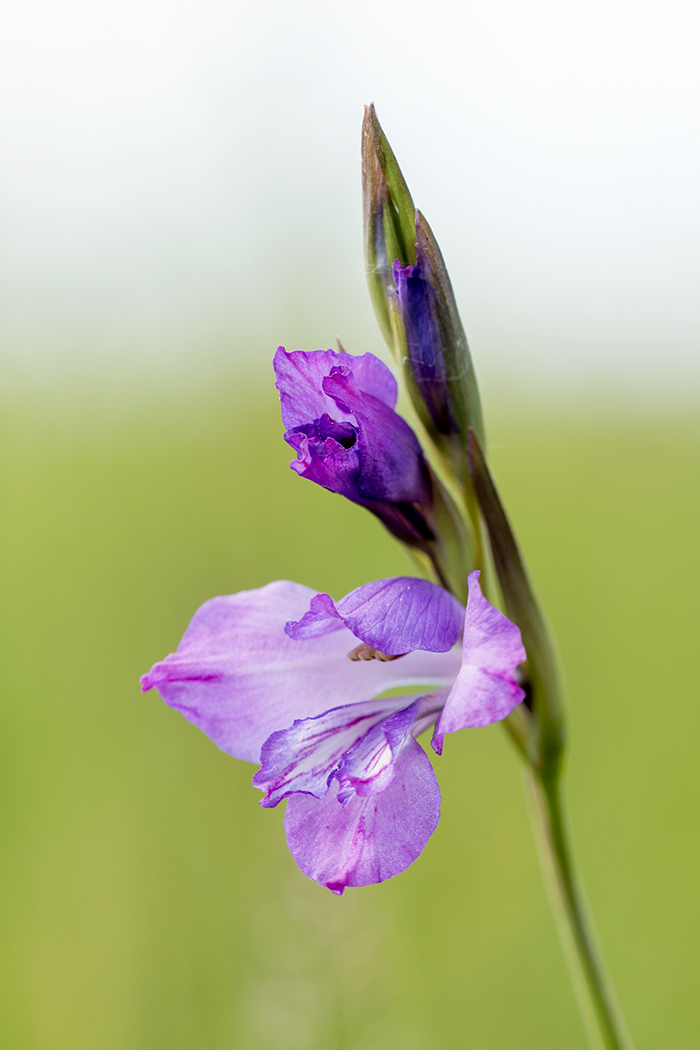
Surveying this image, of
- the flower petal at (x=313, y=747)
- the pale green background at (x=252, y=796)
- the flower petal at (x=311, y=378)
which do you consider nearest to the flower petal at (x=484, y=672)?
the flower petal at (x=313, y=747)

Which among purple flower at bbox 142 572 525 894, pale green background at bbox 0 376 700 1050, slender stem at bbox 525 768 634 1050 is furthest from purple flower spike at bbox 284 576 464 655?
pale green background at bbox 0 376 700 1050

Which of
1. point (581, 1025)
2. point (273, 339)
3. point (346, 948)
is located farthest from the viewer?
point (273, 339)

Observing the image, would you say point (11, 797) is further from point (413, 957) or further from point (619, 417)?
point (619, 417)

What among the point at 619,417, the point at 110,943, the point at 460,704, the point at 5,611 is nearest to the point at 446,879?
the point at 110,943

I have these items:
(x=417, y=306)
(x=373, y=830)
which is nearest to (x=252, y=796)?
(x=373, y=830)

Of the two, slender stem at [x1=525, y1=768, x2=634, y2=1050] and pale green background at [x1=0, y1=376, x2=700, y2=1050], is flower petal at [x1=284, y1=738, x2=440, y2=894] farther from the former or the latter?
pale green background at [x1=0, y1=376, x2=700, y2=1050]

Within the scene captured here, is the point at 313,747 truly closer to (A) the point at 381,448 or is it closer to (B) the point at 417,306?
(A) the point at 381,448
